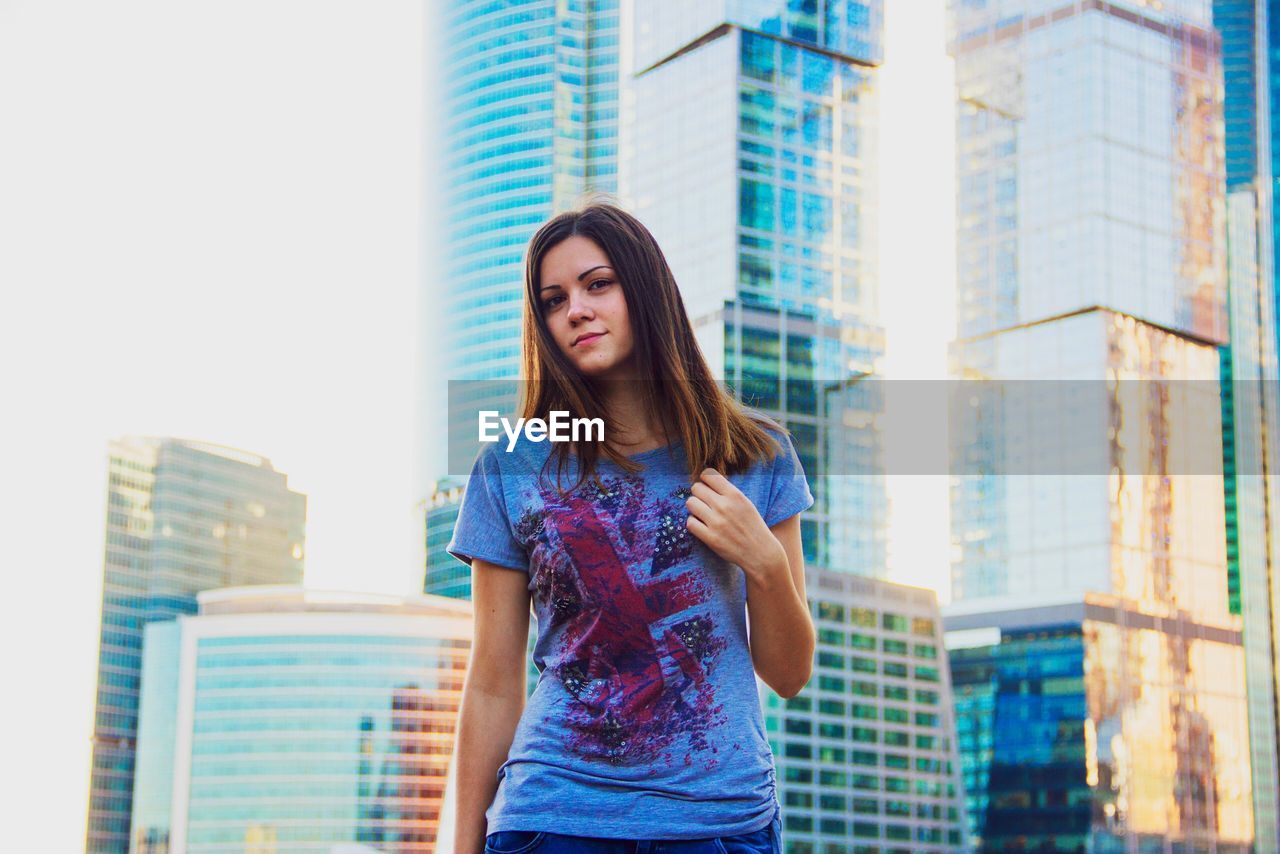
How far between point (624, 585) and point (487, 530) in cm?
21

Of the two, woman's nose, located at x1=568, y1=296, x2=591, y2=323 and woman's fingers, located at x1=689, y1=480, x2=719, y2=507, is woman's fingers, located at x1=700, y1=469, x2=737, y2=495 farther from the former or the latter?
woman's nose, located at x1=568, y1=296, x2=591, y2=323

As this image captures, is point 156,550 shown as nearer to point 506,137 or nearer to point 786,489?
point 506,137

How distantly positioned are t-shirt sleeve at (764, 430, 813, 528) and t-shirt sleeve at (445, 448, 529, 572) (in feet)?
0.98

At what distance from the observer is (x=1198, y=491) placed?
100000 millimetres

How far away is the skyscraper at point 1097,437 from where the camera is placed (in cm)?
8562

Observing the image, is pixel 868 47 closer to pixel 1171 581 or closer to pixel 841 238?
pixel 841 238

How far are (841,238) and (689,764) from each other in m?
94.5

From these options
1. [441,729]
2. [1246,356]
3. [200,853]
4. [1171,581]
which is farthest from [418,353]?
[1246,356]

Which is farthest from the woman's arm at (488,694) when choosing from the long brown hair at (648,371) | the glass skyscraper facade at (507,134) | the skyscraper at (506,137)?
the glass skyscraper facade at (507,134)

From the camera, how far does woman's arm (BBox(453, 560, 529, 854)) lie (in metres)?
1.83

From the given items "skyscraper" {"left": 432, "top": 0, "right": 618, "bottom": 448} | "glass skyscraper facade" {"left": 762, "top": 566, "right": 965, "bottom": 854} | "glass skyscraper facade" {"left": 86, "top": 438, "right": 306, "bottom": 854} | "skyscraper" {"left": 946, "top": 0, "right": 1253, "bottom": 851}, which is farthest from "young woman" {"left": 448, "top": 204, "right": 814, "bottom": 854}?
"glass skyscraper facade" {"left": 86, "top": 438, "right": 306, "bottom": 854}

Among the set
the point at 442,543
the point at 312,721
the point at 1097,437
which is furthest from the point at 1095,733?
the point at 312,721

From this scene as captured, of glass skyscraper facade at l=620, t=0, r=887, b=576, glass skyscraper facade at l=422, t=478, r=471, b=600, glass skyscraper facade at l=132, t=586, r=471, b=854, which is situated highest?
glass skyscraper facade at l=620, t=0, r=887, b=576

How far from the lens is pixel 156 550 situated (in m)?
110
